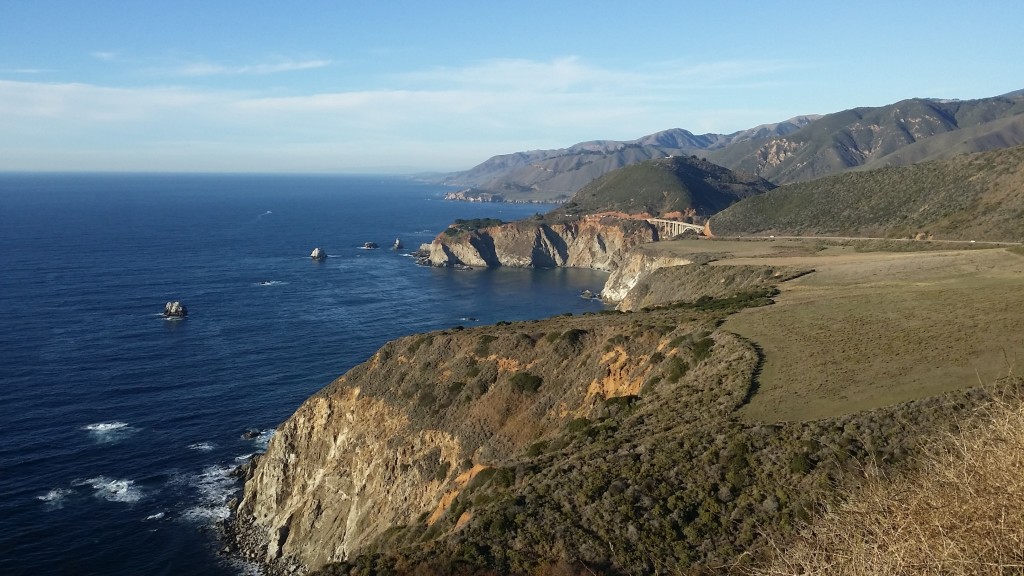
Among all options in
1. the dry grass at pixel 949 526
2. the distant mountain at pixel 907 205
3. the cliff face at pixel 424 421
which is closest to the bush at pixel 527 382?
the cliff face at pixel 424 421

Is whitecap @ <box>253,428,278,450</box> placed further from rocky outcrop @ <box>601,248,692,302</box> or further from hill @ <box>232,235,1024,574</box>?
rocky outcrop @ <box>601,248,692,302</box>

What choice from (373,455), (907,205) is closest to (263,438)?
(373,455)

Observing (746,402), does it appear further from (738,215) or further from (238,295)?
(738,215)

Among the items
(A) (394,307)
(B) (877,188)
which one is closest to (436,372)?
(A) (394,307)

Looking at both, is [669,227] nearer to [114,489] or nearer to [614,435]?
[114,489]

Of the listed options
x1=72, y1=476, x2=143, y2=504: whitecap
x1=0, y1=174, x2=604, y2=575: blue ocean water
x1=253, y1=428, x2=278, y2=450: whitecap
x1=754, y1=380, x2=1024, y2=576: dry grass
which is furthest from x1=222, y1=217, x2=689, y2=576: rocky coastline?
x1=754, y1=380, x2=1024, y2=576: dry grass

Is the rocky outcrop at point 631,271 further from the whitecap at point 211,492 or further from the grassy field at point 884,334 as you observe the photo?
the whitecap at point 211,492
